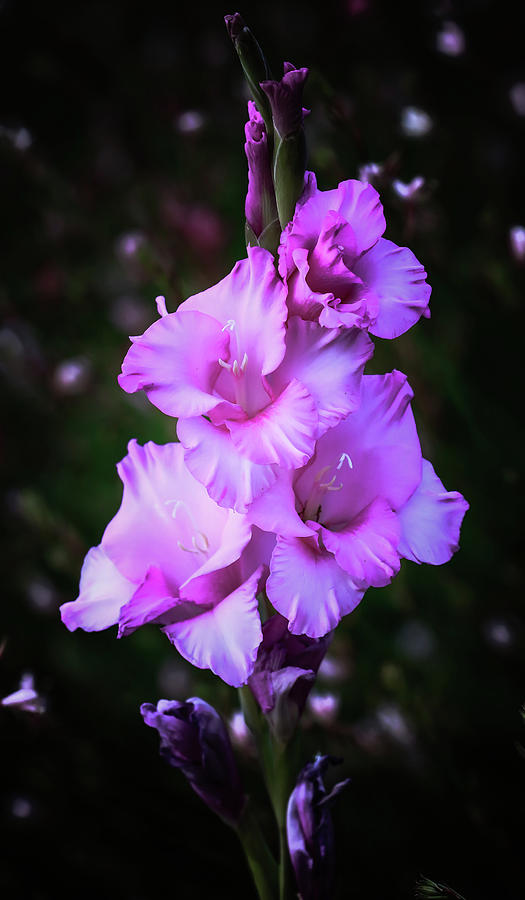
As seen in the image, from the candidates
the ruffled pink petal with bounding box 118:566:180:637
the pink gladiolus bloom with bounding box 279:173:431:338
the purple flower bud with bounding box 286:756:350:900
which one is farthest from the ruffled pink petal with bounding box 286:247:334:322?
the purple flower bud with bounding box 286:756:350:900

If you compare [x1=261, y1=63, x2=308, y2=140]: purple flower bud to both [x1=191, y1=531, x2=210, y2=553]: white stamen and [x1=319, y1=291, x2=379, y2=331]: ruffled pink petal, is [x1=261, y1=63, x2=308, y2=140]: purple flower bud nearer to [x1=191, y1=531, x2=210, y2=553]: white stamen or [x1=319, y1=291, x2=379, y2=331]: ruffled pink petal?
[x1=319, y1=291, x2=379, y2=331]: ruffled pink petal

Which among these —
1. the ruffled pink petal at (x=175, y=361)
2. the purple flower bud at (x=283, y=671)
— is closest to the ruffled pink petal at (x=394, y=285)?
the ruffled pink petal at (x=175, y=361)

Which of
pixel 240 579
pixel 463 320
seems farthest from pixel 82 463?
pixel 240 579

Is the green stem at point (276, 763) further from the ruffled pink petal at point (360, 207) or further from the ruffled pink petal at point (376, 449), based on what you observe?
the ruffled pink petal at point (360, 207)

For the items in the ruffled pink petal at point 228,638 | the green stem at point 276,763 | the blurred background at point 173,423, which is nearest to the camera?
the ruffled pink petal at point 228,638

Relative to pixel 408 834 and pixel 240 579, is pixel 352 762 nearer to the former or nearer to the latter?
pixel 408 834

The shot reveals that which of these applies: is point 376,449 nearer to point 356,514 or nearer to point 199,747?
point 356,514
